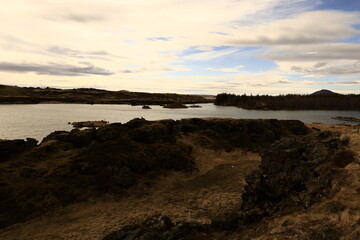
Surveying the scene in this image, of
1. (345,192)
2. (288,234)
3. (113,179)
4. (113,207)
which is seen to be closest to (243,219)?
(288,234)

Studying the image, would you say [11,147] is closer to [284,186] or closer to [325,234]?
[284,186]

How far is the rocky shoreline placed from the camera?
13969 millimetres

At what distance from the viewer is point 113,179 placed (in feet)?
85.0

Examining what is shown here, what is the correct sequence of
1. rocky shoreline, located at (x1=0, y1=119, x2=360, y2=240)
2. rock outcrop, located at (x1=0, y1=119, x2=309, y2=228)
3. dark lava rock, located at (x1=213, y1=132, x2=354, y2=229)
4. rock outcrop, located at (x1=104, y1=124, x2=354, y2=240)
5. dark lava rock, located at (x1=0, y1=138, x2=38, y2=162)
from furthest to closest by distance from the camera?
1. dark lava rock, located at (x1=0, y1=138, x2=38, y2=162)
2. rock outcrop, located at (x1=0, y1=119, x2=309, y2=228)
3. rocky shoreline, located at (x1=0, y1=119, x2=360, y2=240)
4. dark lava rock, located at (x1=213, y1=132, x2=354, y2=229)
5. rock outcrop, located at (x1=104, y1=124, x2=354, y2=240)

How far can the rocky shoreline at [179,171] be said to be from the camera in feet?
45.8

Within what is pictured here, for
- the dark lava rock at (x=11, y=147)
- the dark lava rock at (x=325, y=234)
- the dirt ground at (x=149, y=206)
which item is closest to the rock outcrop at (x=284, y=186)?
the dark lava rock at (x=325, y=234)

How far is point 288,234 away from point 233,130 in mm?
36089

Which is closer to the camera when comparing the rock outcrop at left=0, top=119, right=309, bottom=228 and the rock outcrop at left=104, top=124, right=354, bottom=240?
the rock outcrop at left=104, top=124, right=354, bottom=240

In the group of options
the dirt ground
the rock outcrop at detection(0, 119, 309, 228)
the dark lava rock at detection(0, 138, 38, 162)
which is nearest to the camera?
the dirt ground

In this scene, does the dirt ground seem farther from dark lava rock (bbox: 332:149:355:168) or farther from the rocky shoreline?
dark lava rock (bbox: 332:149:355:168)

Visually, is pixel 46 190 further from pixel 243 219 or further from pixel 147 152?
pixel 243 219

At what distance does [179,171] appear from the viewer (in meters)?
30.8

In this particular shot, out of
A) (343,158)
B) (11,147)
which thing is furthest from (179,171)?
(11,147)

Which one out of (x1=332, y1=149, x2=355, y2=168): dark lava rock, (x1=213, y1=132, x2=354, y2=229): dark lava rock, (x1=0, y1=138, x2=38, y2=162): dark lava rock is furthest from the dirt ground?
(x1=0, y1=138, x2=38, y2=162): dark lava rock
